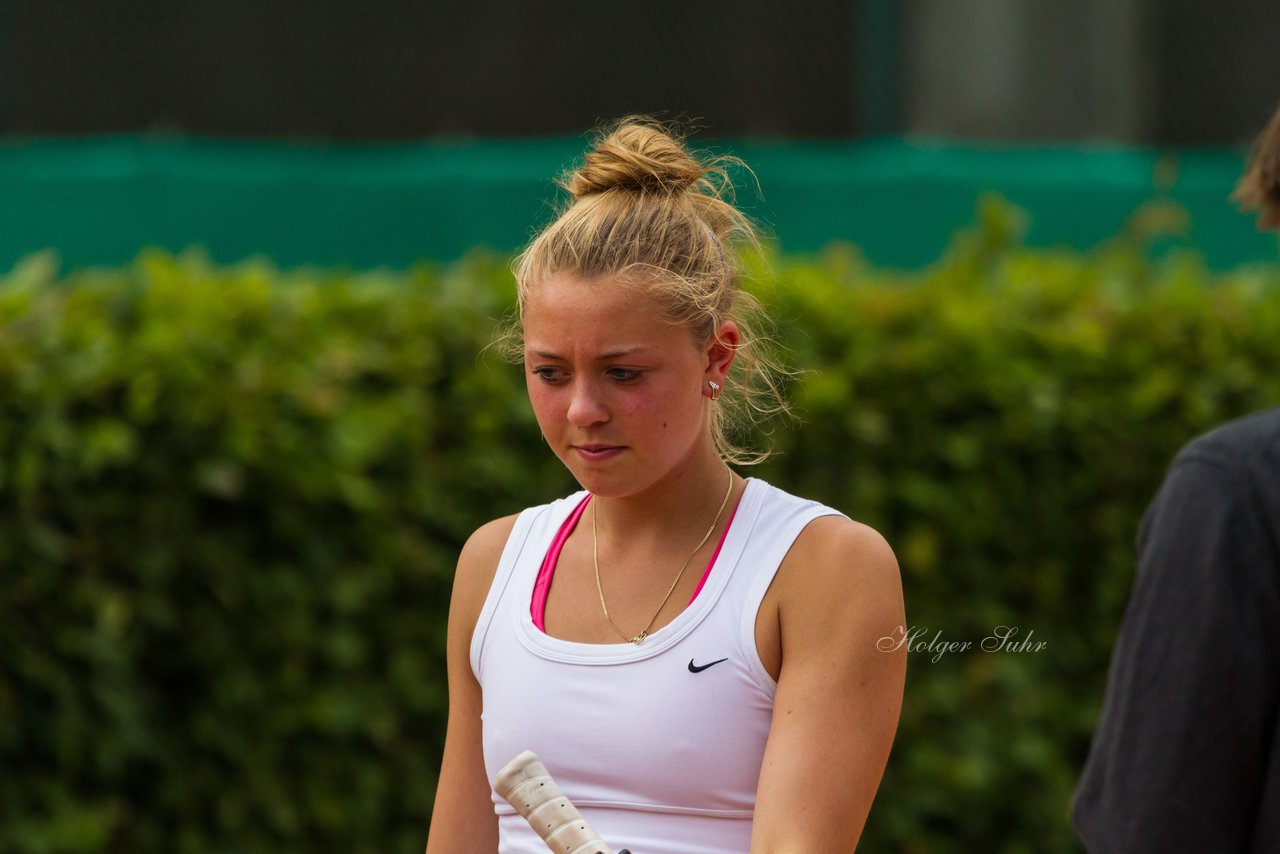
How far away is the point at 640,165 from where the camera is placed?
6.90 feet

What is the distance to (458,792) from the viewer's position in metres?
2.15

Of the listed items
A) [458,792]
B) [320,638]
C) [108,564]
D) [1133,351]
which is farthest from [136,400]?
[1133,351]

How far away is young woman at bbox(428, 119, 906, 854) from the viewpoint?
1.90 m

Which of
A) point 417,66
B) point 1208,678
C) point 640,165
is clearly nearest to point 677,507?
point 640,165

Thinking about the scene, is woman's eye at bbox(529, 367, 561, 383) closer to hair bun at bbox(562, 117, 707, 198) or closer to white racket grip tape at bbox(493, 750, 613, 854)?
hair bun at bbox(562, 117, 707, 198)

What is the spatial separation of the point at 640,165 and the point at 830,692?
0.71m

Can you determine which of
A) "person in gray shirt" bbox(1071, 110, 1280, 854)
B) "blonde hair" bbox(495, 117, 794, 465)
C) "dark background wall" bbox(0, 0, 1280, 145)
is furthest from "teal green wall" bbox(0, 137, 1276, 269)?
"person in gray shirt" bbox(1071, 110, 1280, 854)

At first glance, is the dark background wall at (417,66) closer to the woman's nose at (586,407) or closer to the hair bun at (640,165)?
the hair bun at (640,165)

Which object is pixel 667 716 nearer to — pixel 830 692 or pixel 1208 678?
pixel 830 692

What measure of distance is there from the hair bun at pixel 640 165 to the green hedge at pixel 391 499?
4.12ft

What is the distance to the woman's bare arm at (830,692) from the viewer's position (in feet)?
6.06

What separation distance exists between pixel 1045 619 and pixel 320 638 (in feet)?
7.36

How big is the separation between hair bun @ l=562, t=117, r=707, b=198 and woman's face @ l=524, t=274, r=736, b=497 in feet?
0.64

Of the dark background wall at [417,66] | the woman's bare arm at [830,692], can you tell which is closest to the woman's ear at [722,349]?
the woman's bare arm at [830,692]
